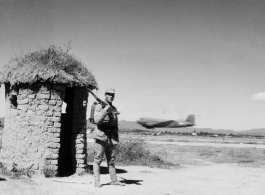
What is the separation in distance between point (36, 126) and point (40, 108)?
53cm

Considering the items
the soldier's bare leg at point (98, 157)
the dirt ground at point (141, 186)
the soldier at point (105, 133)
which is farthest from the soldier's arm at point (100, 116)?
the dirt ground at point (141, 186)

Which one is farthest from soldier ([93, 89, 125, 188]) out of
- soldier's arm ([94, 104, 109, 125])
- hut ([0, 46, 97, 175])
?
hut ([0, 46, 97, 175])

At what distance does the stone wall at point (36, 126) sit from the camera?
8.15m

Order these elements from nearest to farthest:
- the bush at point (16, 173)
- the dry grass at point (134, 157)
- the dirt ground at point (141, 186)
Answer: the dirt ground at point (141, 186) < the bush at point (16, 173) < the dry grass at point (134, 157)

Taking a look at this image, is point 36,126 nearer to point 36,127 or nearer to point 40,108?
point 36,127

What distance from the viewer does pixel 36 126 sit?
8.20m

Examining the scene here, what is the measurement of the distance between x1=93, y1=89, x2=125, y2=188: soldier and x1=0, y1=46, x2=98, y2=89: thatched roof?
6.76ft

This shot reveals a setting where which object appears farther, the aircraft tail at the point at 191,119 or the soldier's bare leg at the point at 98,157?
the soldier's bare leg at the point at 98,157

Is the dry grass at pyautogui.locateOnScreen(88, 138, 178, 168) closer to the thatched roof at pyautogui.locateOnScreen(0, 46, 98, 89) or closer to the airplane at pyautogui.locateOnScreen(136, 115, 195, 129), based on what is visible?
the thatched roof at pyautogui.locateOnScreen(0, 46, 98, 89)

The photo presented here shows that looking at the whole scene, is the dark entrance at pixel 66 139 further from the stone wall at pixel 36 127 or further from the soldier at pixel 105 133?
the soldier at pixel 105 133

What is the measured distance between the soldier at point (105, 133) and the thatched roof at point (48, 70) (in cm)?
206

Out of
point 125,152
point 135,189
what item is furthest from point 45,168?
point 125,152

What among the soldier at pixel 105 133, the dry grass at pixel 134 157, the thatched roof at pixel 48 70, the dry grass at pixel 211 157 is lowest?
the dry grass at pixel 211 157

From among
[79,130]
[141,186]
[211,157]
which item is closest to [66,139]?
[79,130]
